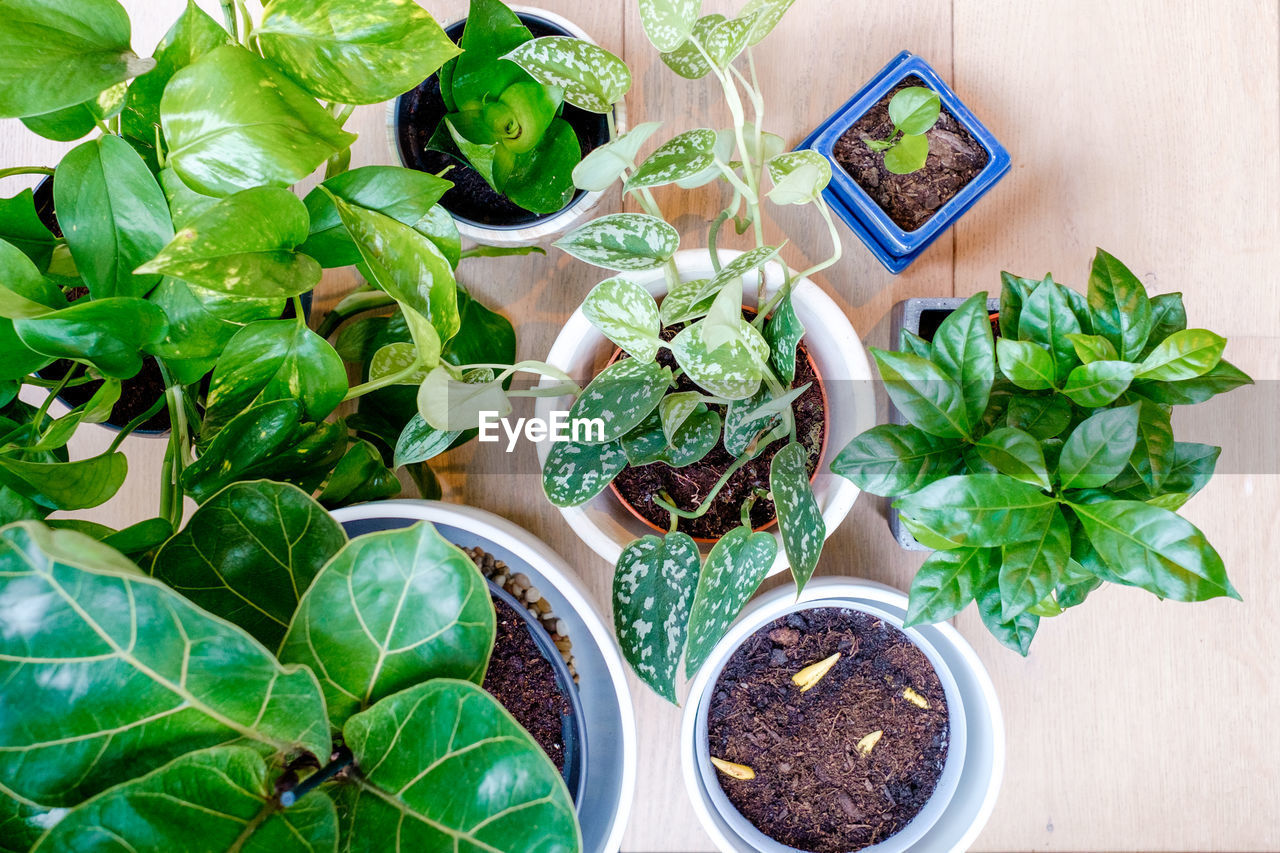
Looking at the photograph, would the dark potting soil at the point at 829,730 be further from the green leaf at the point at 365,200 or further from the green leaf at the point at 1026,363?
the green leaf at the point at 365,200

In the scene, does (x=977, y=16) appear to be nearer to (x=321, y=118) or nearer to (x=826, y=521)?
(x=826, y=521)

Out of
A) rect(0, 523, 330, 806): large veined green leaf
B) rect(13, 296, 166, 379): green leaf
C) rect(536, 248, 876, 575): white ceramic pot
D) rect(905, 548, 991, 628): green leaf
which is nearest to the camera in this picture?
rect(0, 523, 330, 806): large veined green leaf

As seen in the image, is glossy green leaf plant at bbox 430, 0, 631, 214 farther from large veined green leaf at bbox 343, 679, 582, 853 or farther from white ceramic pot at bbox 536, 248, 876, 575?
large veined green leaf at bbox 343, 679, 582, 853

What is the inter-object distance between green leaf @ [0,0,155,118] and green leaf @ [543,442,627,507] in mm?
410

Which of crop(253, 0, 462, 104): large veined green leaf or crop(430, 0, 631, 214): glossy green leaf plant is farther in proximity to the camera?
crop(430, 0, 631, 214): glossy green leaf plant

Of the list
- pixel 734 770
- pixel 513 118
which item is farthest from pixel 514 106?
pixel 734 770

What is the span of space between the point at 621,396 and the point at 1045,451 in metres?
0.34

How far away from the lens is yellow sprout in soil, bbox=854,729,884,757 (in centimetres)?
90

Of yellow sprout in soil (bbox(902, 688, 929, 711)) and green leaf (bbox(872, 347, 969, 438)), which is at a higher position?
green leaf (bbox(872, 347, 969, 438))

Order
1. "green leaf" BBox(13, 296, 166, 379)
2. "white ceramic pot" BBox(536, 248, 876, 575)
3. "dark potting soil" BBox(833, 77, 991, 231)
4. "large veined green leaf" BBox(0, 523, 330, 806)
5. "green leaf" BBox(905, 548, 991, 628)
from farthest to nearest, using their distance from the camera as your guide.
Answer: "dark potting soil" BBox(833, 77, 991, 231) < "white ceramic pot" BBox(536, 248, 876, 575) < "green leaf" BBox(905, 548, 991, 628) < "green leaf" BBox(13, 296, 166, 379) < "large veined green leaf" BBox(0, 523, 330, 806)

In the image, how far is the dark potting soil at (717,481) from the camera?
0.85 m

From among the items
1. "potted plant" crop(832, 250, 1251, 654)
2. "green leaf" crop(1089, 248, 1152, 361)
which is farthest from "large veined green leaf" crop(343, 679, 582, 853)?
"green leaf" crop(1089, 248, 1152, 361)

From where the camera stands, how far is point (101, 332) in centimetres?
54

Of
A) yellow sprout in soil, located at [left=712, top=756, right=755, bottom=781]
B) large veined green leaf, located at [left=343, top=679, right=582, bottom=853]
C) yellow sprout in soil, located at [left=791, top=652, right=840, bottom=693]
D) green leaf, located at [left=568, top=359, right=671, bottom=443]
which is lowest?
yellow sprout in soil, located at [left=712, top=756, right=755, bottom=781]
